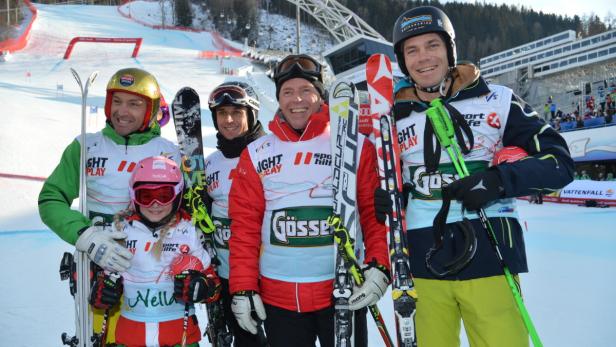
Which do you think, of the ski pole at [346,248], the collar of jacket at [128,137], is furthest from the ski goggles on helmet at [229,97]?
the ski pole at [346,248]

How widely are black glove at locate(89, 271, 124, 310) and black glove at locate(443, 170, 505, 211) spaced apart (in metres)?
1.71

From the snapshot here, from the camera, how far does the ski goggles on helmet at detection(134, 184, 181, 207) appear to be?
235 cm

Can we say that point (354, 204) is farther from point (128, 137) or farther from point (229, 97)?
point (128, 137)

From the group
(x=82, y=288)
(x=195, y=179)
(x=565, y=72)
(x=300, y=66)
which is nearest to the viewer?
(x=300, y=66)

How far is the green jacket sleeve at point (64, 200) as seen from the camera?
94.4 inches

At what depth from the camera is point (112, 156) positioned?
104 inches

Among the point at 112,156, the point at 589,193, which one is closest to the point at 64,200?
the point at 112,156

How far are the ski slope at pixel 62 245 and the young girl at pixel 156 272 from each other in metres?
1.62

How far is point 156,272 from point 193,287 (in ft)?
0.94

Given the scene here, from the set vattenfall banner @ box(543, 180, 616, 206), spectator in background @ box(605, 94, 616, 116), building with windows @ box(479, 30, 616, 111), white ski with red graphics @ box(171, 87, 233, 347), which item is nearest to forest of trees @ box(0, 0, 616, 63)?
building with windows @ box(479, 30, 616, 111)

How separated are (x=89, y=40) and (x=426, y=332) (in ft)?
128

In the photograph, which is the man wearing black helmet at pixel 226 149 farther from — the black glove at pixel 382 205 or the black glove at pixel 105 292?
the black glove at pixel 382 205

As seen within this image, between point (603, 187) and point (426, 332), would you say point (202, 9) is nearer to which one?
point (603, 187)

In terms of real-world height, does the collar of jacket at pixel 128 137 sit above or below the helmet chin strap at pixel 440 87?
below
